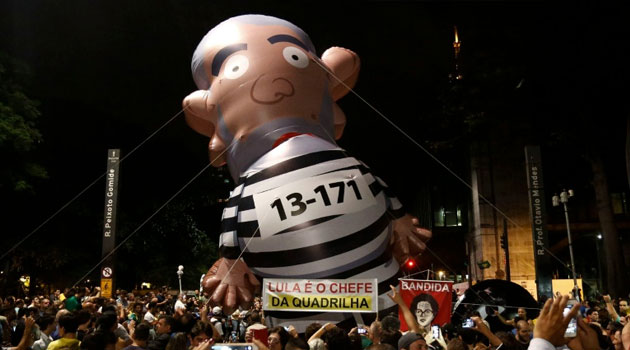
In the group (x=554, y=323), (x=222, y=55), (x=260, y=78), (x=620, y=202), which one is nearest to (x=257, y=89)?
(x=260, y=78)

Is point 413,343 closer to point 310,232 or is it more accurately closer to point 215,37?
point 310,232

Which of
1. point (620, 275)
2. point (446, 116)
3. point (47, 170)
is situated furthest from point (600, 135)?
point (47, 170)

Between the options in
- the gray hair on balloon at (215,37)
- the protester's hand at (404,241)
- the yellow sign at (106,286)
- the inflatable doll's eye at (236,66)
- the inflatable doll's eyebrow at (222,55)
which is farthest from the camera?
the yellow sign at (106,286)

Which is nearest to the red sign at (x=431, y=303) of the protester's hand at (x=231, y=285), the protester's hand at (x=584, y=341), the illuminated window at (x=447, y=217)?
the protester's hand at (x=231, y=285)

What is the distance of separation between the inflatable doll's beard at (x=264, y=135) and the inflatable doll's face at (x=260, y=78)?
0.34 ft

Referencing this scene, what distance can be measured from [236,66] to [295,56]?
1088 mm

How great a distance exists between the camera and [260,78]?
1009 centimetres

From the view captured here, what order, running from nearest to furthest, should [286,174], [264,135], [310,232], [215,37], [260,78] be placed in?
[310,232]
[286,174]
[264,135]
[260,78]
[215,37]

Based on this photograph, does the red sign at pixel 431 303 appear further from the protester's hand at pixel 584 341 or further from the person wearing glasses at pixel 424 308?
the protester's hand at pixel 584 341

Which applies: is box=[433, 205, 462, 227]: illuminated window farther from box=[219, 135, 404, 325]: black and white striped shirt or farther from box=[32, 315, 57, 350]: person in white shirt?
box=[32, 315, 57, 350]: person in white shirt

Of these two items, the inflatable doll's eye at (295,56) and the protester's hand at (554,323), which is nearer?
the protester's hand at (554,323)

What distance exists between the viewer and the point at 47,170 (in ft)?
78.6

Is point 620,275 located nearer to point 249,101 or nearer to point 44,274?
point 249,101

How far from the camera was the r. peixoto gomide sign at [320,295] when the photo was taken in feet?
26.1
